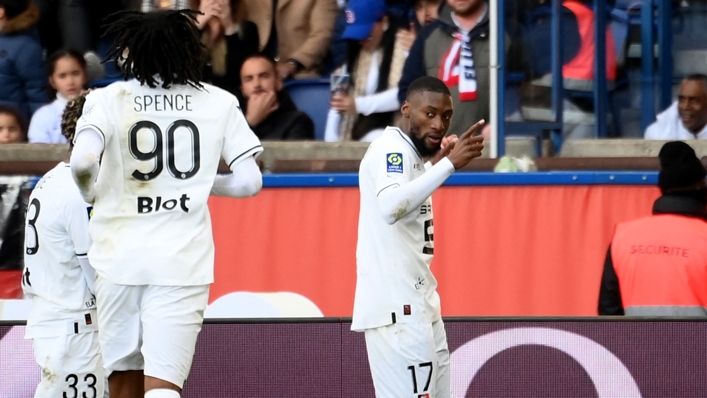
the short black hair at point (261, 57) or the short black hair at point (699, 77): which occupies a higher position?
the short black hair at point (261, 57)

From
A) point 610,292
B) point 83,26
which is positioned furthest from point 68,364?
point 83,26

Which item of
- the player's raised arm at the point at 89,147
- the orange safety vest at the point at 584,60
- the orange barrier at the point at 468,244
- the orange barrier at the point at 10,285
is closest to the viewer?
the player's raised arm at the point at 89,147

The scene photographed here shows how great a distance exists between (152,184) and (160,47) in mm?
523

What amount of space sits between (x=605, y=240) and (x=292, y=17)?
2950 millimetres

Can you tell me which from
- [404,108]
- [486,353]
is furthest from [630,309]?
[404,108]

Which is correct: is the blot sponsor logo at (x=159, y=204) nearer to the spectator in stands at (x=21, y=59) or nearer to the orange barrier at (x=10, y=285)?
the orange barrier at (x=10, y=285)

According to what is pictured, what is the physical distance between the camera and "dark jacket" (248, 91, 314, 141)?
8.28 metres

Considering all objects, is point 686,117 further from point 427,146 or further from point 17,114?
point 17,114

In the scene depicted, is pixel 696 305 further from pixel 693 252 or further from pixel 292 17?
pixel 292 17

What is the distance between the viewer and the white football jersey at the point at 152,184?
4.58 meters

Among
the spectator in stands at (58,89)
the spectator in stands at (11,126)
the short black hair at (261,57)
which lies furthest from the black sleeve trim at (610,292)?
the spectator in stands at (11,126)

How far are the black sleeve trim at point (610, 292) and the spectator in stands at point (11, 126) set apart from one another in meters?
4.29

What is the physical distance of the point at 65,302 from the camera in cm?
539

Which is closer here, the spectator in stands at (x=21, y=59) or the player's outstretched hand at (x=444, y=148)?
the player's outstretched hand at (x=444, y=148)
